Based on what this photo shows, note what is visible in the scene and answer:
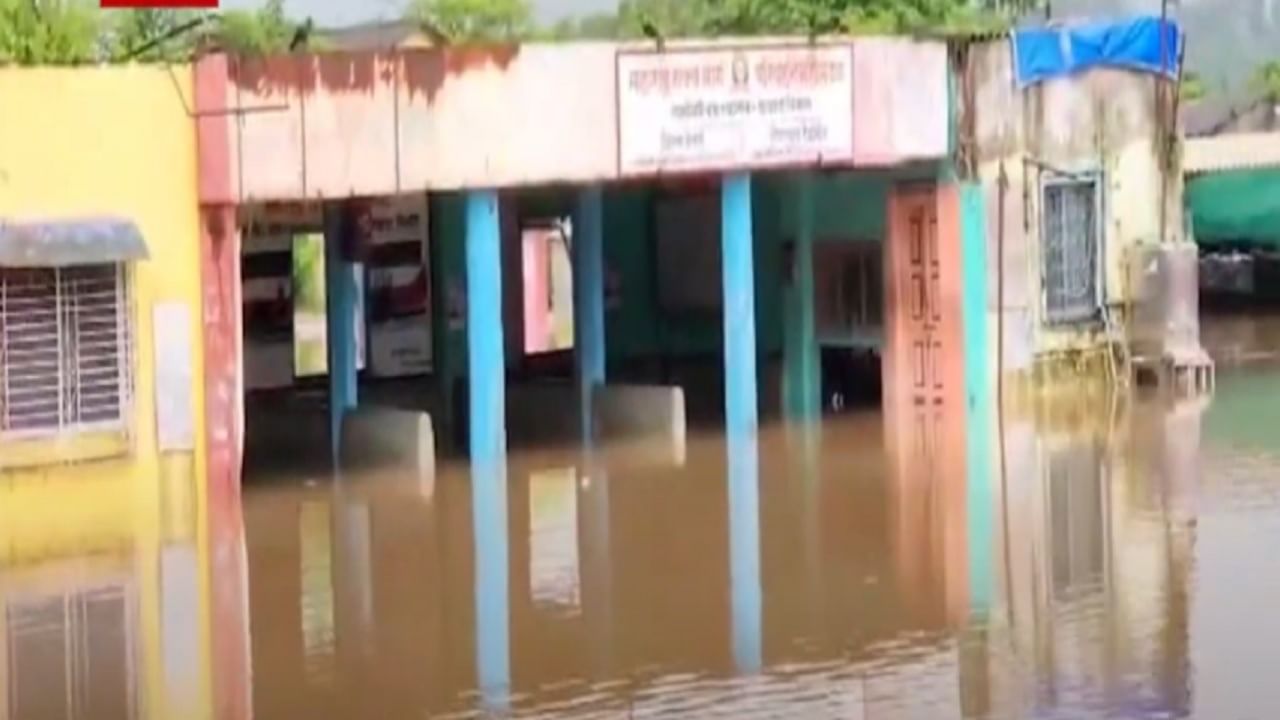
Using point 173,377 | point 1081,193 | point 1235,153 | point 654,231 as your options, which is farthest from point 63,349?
point 1235,153

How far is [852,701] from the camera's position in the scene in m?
13.7

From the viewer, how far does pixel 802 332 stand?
2684 centimetres

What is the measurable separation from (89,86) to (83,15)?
495 centimetres

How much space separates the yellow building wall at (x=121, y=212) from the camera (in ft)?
65.9

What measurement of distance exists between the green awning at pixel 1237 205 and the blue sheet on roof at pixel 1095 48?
264 inches

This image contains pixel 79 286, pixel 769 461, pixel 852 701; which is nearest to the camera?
pixel 852 701

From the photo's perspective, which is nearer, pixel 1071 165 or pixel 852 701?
pixel 852 701

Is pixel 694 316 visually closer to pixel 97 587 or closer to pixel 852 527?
pixel 852 527

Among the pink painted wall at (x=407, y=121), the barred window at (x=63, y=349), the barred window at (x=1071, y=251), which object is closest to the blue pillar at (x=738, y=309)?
the pink painted wall at (x=407, y=121)

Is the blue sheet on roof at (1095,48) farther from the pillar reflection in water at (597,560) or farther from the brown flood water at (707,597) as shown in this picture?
the pillar reflection in water at (597,560)

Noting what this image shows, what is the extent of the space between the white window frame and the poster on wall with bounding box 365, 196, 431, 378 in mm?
5902

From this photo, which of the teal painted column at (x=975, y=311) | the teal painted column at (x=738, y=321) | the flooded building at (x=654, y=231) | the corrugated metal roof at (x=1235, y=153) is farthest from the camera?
the corrugated metal roof at (x=1235, y=153)

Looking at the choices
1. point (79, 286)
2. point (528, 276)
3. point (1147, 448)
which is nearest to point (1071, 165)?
point (1147, 448)

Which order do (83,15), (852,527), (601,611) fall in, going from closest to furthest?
(601,611)
(852,527)
(83,15)
